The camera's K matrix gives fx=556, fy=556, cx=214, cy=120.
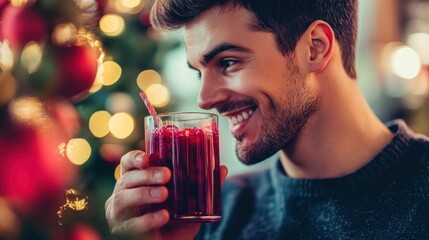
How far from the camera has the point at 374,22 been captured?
457cm

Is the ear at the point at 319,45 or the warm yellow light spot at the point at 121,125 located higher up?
the ear at the point at 319,45

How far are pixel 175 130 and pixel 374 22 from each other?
12.1 feet

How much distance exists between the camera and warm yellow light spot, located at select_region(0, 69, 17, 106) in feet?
2.01

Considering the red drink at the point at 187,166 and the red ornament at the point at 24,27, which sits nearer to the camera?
the red ornament at the point at 24,27

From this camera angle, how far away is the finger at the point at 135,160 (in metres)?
1.26

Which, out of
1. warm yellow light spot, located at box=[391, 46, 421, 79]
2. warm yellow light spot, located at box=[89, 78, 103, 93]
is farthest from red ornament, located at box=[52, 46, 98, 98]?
warm yellow light spot, located at box=[391, 46, 421, 79]

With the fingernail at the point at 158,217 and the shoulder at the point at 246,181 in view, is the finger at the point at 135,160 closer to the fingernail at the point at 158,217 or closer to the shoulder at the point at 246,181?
the fingernail at the point at 158,217

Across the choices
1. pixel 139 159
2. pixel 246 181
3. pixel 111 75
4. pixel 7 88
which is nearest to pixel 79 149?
pixel 7 88

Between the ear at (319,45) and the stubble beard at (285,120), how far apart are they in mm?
58

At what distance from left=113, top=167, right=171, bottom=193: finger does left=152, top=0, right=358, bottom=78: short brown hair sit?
0.58 m

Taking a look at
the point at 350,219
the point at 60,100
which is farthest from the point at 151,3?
the point at 60,100

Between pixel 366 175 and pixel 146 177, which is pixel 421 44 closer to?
pixel 366 175

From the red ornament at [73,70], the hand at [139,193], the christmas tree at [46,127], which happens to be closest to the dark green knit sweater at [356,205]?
the hand at [139,193]

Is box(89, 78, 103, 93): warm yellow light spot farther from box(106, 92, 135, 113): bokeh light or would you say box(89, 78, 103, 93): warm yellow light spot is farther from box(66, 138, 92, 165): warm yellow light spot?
box(66, 138, 92, 165): warm yellow light spot
